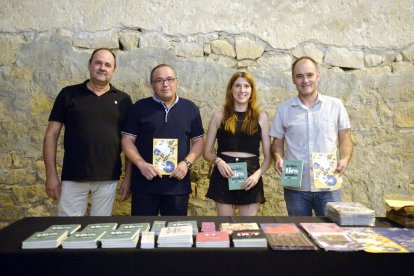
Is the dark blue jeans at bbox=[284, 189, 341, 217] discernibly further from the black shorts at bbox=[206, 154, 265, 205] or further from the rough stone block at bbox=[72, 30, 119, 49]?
the rough stone block at bbox=[72, 30, 119, 49]

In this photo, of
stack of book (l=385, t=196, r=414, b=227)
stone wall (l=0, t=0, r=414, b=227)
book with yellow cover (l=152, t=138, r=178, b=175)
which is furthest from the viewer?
stone wall (l=0, t=0, r=414, b=227)

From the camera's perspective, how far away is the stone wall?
11.2 ft

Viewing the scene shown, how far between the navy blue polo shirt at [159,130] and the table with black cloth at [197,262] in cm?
111

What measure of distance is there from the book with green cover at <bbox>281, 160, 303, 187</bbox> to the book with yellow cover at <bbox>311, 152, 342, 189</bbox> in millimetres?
96

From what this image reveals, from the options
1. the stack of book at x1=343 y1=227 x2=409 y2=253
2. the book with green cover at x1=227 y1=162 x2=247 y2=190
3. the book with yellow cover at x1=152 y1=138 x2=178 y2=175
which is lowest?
the stack of book at x1=343 y1=227 x2=409 y2=253

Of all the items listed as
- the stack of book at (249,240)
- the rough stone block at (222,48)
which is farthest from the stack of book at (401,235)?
the rough stone block at (222,48)

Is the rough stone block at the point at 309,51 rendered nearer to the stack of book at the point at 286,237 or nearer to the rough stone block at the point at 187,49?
the rough stone block at the point at 187,49

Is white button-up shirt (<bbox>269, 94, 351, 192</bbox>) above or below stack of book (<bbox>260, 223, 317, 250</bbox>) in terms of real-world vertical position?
above

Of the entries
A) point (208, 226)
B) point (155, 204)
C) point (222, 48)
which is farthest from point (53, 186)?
point (222, 48)

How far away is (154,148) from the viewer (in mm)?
2490

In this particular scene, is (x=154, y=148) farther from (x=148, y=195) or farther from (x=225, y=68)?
(x=225, y=68)

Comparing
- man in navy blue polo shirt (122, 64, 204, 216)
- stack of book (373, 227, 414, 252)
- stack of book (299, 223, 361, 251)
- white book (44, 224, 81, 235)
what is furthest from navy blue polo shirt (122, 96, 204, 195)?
stack of book (373, 227, 414, 252)

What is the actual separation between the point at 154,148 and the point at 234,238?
3.65 ft

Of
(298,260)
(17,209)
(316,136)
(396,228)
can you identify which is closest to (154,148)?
(316,136)
